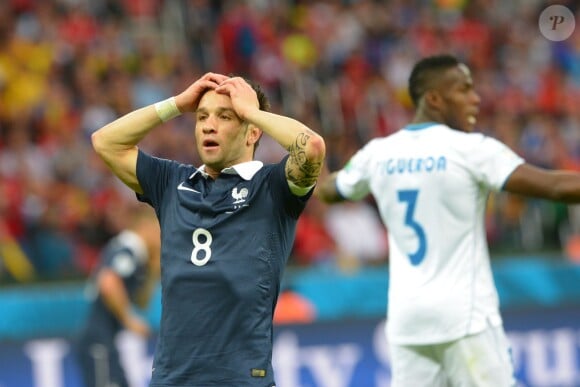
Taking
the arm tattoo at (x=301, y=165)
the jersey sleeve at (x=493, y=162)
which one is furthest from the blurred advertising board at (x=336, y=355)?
the arm tattoo at (x=301, y=165)

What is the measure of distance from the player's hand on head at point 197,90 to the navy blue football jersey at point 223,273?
33cm

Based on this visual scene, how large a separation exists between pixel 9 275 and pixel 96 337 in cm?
302

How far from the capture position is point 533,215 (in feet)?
49.9

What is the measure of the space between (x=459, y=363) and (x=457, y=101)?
1.40m

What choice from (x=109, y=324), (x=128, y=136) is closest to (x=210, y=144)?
(x=128, y=136)

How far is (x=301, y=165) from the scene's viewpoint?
16.7ft

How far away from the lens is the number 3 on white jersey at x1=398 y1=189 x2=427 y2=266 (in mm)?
6410

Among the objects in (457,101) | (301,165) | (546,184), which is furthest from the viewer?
(457,101)

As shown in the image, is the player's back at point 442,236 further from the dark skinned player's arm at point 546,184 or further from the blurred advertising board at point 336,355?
the blurred advertising board at point 336,355

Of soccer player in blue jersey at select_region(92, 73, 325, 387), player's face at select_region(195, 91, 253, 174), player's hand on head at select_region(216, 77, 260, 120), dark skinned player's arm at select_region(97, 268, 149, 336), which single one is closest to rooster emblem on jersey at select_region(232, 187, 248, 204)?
soccer player in blue jersey at select_region(92, 73, 325, 387)

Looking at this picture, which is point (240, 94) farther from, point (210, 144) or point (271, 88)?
point (271, 88)

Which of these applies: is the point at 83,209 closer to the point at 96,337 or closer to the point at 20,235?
the point at 20,235

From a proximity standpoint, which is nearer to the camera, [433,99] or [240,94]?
[240,94]

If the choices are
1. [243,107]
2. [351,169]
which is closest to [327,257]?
[351,169]
